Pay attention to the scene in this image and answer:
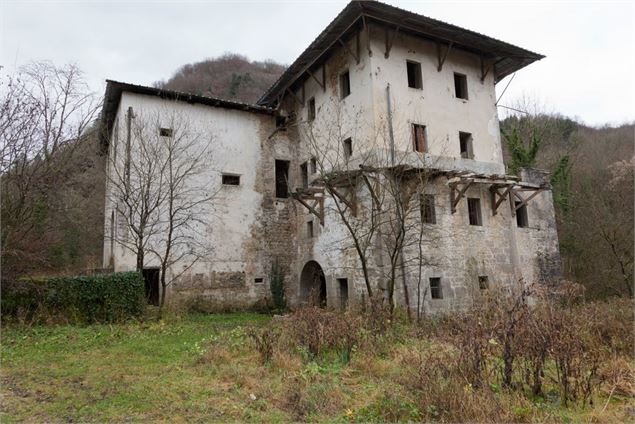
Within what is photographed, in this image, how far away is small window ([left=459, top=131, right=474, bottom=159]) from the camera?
14125 millimetres

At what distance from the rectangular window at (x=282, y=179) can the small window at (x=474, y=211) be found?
7306 mm

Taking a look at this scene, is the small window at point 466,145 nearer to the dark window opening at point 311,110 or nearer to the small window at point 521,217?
the small window at point 521,217

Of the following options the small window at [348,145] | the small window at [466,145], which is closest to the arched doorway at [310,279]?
the small window at [348,145]

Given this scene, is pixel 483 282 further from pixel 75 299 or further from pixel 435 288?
pixel 75 299

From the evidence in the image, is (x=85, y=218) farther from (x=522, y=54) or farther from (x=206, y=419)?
(x=522, y=54)

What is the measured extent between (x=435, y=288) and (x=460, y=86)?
7.71 metres

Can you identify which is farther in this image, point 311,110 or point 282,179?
point 282,179

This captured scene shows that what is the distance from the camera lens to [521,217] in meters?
15.2

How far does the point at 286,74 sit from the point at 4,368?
13082 mm

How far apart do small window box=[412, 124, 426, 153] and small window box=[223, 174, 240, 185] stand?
7020 mm

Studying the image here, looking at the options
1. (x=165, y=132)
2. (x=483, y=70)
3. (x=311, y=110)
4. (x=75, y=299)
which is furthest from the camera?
(x=311, y=110)

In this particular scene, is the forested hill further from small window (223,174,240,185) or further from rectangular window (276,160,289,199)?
small window (223,174,240,185)

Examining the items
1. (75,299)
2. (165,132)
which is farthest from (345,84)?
(75,299)

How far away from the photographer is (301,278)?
51.8 feet
